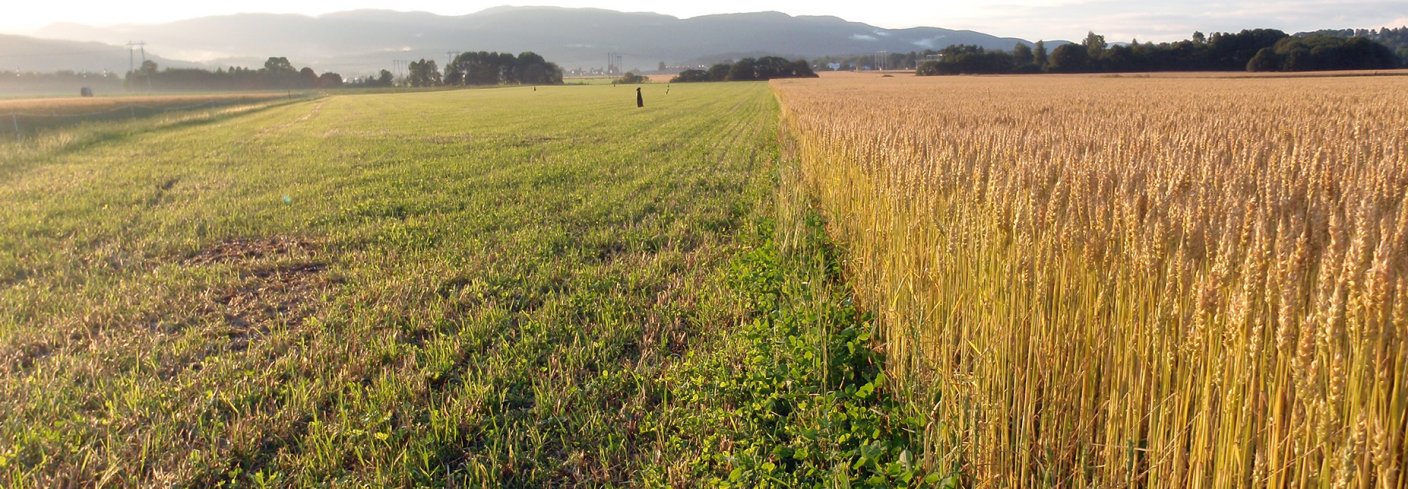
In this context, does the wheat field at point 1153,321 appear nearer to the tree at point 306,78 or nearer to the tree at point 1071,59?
the tree at point 1071,59

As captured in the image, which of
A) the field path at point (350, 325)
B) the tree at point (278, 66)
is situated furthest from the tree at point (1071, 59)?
the tree at point (278, 66)

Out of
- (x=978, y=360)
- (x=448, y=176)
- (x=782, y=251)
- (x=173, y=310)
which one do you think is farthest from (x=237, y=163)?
(x=978, y=360)

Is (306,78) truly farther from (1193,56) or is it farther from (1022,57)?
(1193,56)

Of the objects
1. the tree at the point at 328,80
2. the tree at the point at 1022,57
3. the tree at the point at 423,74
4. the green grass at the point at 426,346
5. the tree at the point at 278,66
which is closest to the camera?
the green grass at the point at 426,346

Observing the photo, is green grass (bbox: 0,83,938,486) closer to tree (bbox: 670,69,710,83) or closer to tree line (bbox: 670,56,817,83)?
tree line (bbox: 670,56,817,83)

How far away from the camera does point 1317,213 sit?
6.63 feet

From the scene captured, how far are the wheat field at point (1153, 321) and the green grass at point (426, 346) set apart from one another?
435mm

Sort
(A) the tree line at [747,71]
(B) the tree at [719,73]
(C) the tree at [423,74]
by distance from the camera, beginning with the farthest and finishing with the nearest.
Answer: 1. (C) the tree at [423,74]
2. (B) the tree at [719,73]
3. (A) the tree line at [747,71]

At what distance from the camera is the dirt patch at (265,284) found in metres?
5.09

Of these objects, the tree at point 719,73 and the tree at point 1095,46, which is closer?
the tree at point 1095,46

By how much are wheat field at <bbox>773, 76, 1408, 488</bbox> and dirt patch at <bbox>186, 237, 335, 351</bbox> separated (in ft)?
12.3

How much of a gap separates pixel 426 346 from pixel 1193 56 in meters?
77.6

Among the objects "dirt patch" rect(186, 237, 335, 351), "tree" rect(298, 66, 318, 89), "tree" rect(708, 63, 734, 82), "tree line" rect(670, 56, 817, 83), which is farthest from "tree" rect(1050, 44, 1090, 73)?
"tree" rect(298, 66, 318, 89)

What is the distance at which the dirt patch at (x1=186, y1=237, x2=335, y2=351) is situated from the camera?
5086 mm
